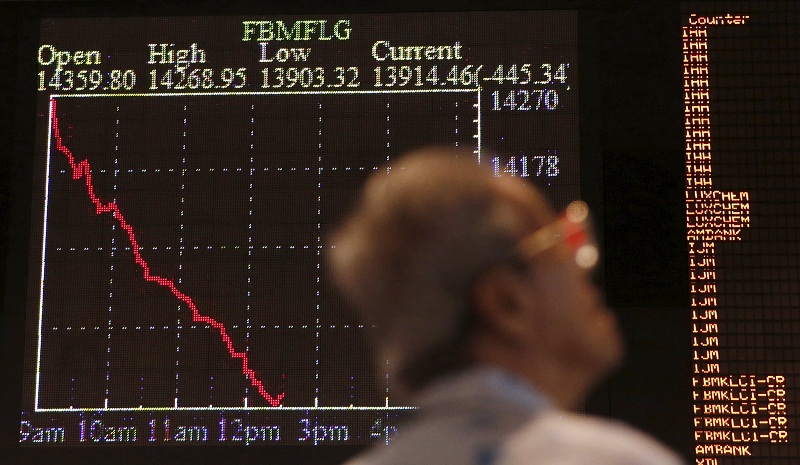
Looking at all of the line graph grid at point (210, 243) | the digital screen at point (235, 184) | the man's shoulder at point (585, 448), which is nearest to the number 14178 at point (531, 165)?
the digital screen at point (235, 184)

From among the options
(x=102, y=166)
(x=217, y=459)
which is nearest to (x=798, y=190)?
(x=217, y=459)

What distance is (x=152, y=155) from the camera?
3262 mm

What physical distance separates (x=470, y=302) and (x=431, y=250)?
1.6 inches

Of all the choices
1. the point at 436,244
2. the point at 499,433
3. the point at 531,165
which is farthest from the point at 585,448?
the point at 531,165

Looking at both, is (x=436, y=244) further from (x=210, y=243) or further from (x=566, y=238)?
(x=210, y=243)

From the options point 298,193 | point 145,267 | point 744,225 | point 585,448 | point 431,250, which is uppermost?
point 298,193

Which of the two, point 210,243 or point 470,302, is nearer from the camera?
point 470,302

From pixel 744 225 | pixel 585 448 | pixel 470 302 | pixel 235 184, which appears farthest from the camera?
pixel 235 184

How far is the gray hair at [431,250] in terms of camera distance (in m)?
0.66

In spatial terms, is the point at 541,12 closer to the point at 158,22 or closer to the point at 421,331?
the point at 158,22

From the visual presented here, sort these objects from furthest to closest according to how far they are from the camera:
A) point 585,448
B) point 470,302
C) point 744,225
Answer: point 744,225 → point 470,302 → point 585,448

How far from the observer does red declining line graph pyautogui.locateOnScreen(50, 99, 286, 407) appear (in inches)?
122

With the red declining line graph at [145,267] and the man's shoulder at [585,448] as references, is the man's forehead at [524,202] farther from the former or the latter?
the red declining line graph at [145,267]

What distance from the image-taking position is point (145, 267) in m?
3.19
